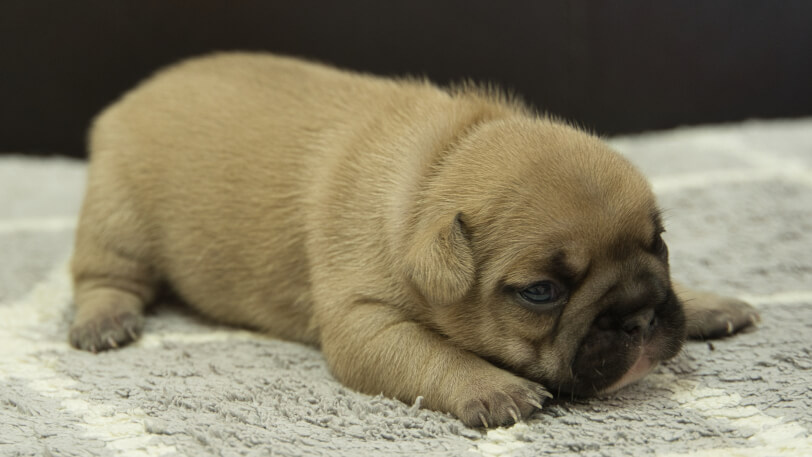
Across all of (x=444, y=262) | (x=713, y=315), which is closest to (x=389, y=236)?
(x=444, y=262)

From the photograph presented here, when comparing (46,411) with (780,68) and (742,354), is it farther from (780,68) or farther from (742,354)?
(780,68)

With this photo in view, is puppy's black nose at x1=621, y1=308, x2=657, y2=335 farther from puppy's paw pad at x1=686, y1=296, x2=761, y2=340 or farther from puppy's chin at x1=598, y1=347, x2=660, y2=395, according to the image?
puppy's paw pad at x1=686, y1=296, x2=761, y2=340

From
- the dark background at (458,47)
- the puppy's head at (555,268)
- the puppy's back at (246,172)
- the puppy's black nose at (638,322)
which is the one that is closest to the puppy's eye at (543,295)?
the puppy's head at (555,268)

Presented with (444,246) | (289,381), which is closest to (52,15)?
(289,381)

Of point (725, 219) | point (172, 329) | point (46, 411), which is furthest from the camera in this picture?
point (725, 219)

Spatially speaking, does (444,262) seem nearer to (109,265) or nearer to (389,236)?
(389,236)
